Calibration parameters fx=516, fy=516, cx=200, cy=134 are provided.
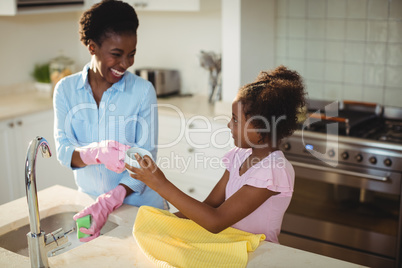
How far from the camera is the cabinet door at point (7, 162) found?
3230 millimetres

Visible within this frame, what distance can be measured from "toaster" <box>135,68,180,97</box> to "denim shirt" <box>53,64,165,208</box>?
5.16 ft

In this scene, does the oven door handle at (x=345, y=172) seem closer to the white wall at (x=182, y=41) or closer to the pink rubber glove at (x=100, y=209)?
the white wall at (x=182, y=41)

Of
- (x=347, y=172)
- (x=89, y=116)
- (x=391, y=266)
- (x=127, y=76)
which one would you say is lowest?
(x=391, y=266)

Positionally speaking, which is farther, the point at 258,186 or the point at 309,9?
the point at 309,9

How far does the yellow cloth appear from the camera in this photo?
4.75 ft

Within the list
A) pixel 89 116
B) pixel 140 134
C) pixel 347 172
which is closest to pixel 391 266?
pixel 347 172

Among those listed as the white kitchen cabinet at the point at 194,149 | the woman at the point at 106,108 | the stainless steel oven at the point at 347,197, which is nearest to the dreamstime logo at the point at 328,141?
the stainless steel oven at the point at 347,197

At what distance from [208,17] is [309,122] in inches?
45.4

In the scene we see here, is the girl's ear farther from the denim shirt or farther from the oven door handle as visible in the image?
the oven door handle

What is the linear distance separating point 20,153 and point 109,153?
5.79 ft

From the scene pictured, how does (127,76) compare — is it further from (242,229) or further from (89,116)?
(242,229)

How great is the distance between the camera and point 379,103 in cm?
309

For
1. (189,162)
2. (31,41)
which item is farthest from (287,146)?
(31,41)

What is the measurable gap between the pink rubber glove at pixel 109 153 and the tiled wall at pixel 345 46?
1840mm
